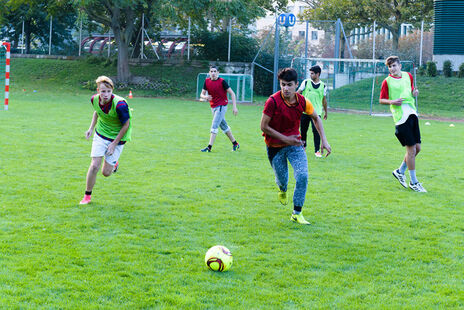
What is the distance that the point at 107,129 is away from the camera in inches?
305

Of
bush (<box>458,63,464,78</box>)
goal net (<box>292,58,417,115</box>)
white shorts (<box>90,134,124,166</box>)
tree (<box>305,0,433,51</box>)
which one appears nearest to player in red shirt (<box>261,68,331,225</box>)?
white shorts (<box>90,134,124,166</box>)

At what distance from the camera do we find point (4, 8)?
3538 centimetres

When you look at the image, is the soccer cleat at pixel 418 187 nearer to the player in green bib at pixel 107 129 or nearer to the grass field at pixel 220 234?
the grass field at pixel 220 234

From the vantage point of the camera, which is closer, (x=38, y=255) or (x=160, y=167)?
(x=38, y=255)

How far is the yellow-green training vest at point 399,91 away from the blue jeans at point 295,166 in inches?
115

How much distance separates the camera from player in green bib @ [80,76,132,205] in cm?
752

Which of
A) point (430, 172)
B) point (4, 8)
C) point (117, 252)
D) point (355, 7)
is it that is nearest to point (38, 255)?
point (117, 252)

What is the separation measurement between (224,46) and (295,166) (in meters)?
31.8

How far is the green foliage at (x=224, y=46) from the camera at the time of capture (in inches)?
1487

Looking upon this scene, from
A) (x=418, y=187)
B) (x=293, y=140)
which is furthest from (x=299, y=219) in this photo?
(x=418, y=187)

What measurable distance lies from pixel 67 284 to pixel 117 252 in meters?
0.90

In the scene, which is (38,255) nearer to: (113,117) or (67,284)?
(67,284)

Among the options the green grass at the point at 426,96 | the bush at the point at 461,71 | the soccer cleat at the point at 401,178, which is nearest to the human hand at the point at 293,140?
the soccer cleat at the point at 401,178

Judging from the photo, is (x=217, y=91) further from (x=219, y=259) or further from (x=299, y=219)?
(x=219, y=259)
